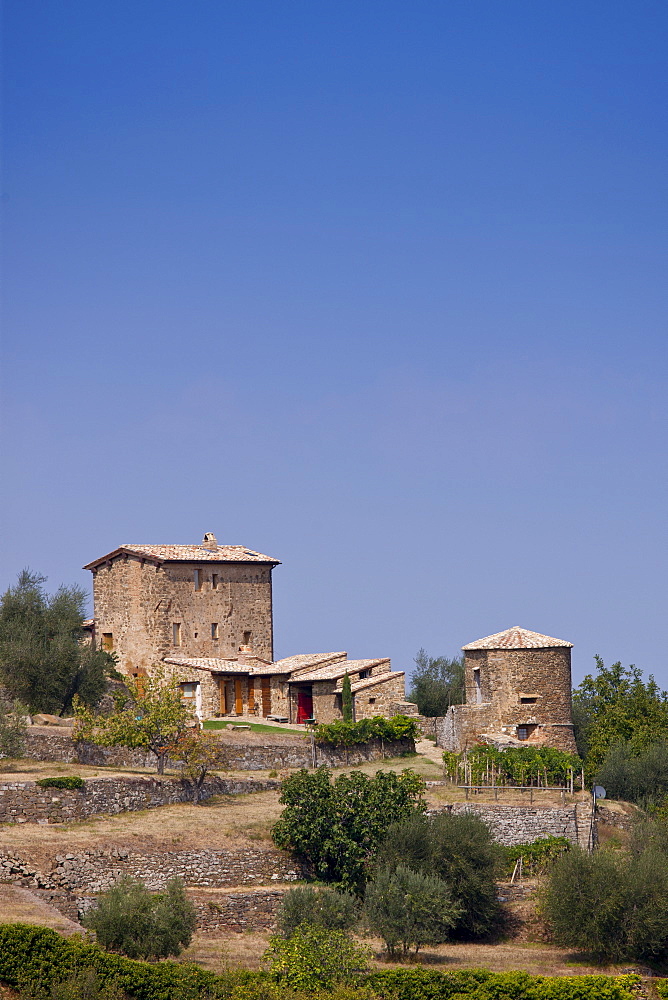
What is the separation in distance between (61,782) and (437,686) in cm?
A: 2881

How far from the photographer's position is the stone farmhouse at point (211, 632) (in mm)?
52750

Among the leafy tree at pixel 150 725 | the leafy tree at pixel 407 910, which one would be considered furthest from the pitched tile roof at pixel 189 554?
the leafy tree at pixel 407 910

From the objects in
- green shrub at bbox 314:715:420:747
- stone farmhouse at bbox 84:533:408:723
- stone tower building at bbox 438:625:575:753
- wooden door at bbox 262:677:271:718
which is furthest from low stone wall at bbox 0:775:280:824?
wooden door at bbox 262:677:271:718

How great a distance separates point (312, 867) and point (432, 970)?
8.25 meters

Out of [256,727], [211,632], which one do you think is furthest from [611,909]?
[211,632]

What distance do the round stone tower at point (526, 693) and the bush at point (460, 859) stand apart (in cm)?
1139

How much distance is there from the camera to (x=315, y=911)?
2881 cm

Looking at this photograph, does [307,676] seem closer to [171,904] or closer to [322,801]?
[322,801]

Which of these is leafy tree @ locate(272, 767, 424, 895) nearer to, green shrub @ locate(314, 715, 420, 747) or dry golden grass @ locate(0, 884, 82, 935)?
green shrub @ locate(314, 715, 420, 747)

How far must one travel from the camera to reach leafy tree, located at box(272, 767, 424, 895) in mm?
33812

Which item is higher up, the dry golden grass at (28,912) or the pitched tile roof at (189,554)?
the pitched tile roof at (189,554)

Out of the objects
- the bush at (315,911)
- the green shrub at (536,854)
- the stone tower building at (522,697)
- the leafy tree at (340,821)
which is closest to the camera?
the bush at (315,911)

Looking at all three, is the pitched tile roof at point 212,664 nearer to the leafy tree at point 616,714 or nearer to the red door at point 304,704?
the red door at point 304,704

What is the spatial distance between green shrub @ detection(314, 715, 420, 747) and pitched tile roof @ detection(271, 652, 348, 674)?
8.56m
